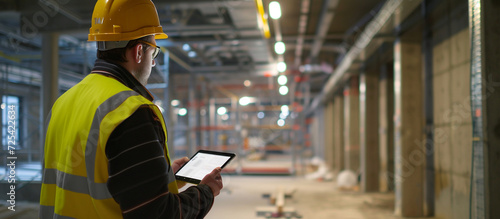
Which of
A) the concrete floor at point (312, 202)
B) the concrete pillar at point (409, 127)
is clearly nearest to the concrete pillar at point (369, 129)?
the concrete floor at point (312, 202)

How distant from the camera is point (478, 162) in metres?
3.31

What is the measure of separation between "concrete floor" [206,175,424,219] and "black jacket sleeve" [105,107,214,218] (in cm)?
553

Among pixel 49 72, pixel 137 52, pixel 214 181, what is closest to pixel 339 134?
pixel 49 72

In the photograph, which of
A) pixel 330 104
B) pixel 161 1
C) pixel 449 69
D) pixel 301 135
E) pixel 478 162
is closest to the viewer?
pixel 478 162

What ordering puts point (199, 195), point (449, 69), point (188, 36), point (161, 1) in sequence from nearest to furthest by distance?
1. point (199, 195)
2. point (161, 1)
3. point (449, 69)
4. point (188, 36)

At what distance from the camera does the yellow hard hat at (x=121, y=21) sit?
136cm

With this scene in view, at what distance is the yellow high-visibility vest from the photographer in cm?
117

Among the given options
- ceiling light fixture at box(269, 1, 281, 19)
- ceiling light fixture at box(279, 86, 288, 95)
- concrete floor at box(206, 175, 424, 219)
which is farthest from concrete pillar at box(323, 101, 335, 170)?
ceiling light fixture at box(269, 1, 281, 19)

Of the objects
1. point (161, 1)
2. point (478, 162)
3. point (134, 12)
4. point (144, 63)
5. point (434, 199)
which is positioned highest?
point (161, 1)

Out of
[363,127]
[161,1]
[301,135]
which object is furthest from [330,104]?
[161,1]

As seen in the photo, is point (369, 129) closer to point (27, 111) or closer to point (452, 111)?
point (452, 111)

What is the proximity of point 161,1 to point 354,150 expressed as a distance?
7.83 metres

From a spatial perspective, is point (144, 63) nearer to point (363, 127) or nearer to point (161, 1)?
point (161, 1)

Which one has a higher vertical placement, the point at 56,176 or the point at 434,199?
the point at 56,176
